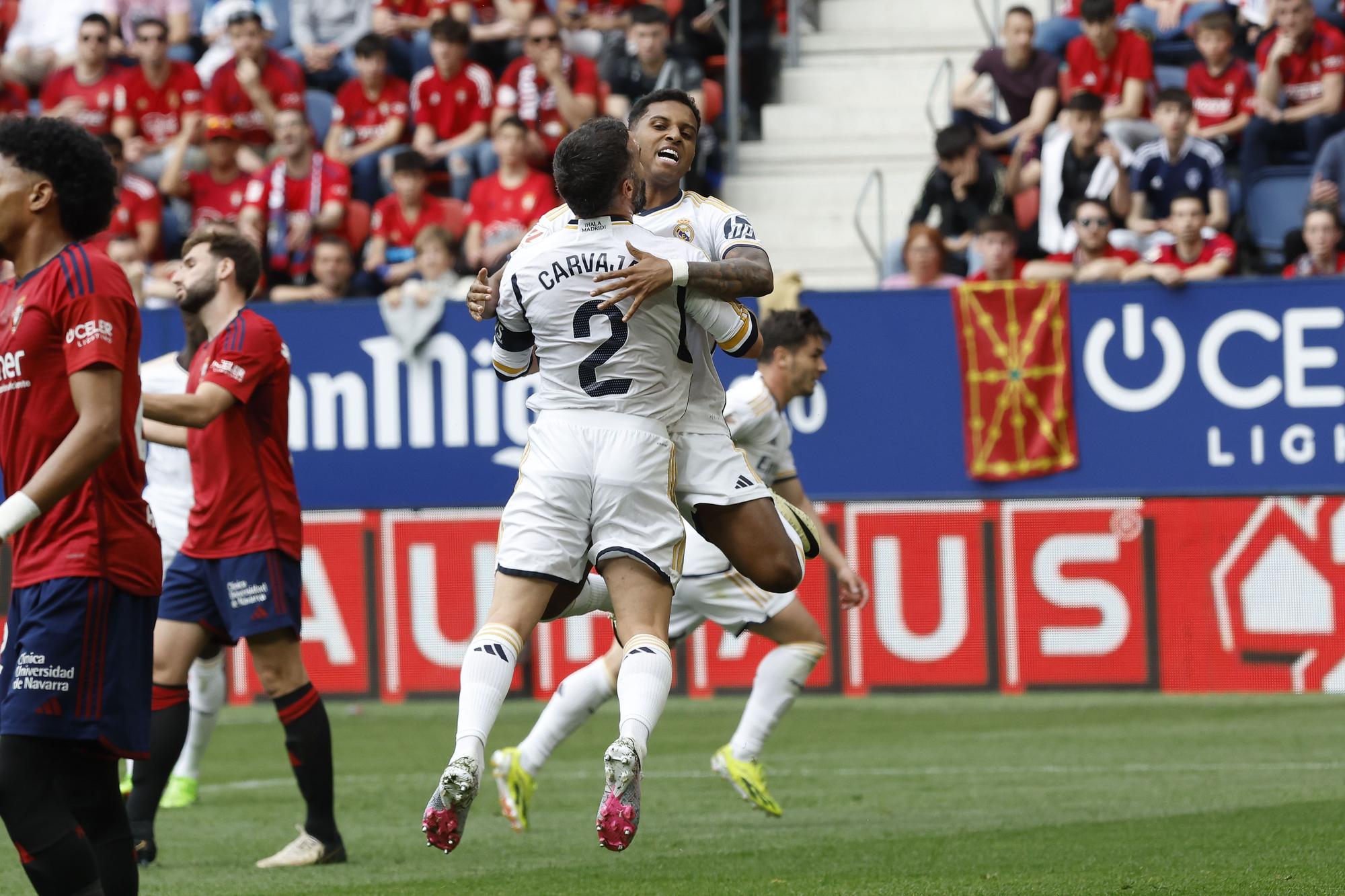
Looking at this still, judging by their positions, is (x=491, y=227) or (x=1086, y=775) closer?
(x=1086, y=775)

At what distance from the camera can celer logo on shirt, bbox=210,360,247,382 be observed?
23.4 ft

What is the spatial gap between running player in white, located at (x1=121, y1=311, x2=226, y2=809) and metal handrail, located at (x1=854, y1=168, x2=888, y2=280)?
7.60 metres

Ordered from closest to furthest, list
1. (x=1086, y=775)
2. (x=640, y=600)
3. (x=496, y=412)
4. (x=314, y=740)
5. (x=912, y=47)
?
(x=640, y=600)
(x=314, y=740)
(x=1086, y=775)
(x=496, y=412)
(x=912, y=47)

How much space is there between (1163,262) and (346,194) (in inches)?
262

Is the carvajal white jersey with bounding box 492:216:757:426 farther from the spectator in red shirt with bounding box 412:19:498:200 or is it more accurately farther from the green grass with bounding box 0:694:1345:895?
the spectator in red shirt with bounding box 412:19:498:200

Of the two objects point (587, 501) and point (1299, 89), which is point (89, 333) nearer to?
point (587, 501)

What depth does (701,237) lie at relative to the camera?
6.59 meters

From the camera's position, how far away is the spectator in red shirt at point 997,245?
1441 centimetres

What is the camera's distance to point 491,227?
15875 millimetres

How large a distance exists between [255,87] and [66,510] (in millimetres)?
13396

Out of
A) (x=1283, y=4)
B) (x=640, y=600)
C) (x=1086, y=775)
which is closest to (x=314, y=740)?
(x=640, y=600)

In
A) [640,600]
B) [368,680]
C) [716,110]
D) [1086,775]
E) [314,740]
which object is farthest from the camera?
[716,110]

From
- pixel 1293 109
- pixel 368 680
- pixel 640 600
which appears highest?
pixel 1293 109

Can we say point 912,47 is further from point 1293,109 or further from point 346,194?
point 346,194
